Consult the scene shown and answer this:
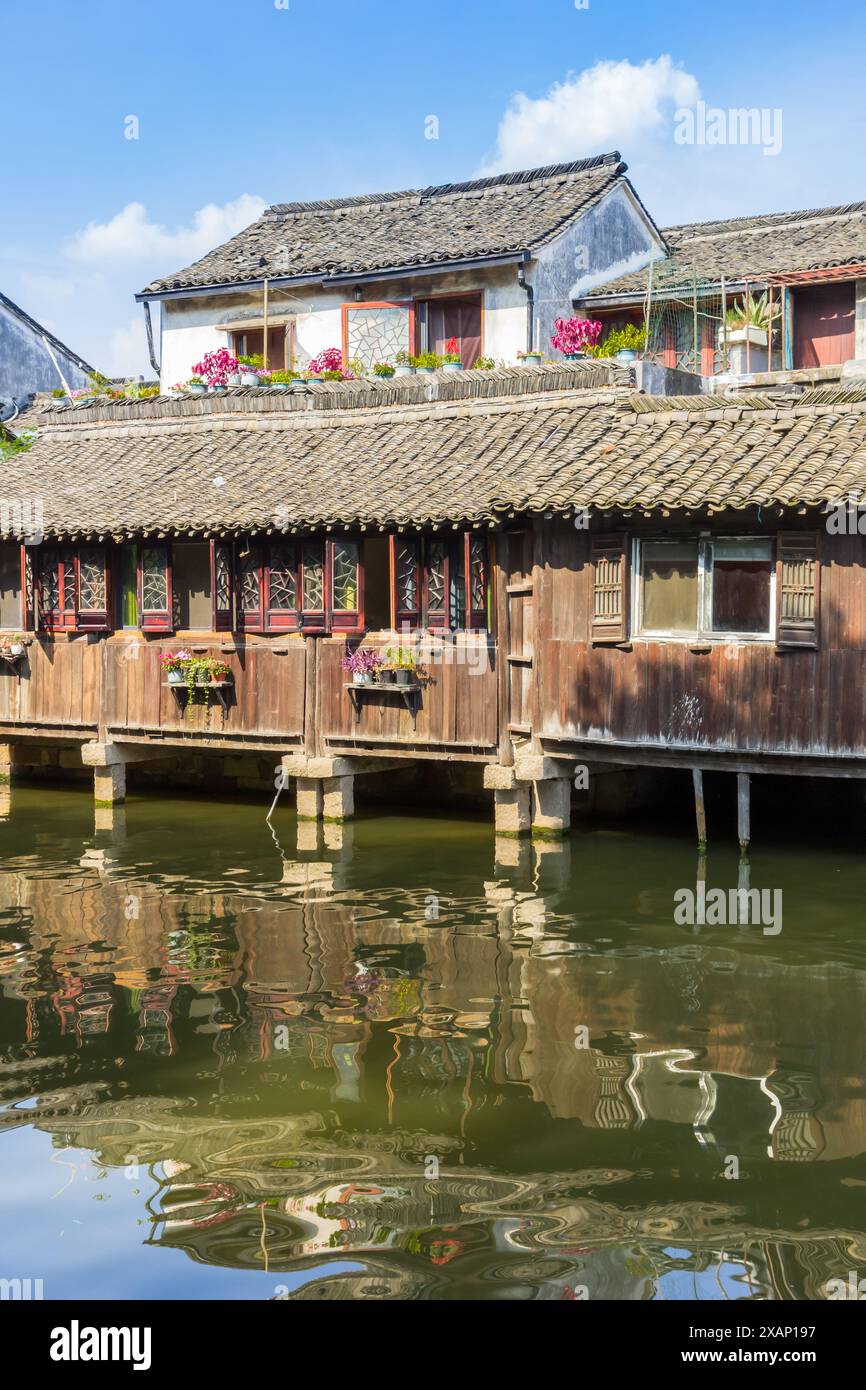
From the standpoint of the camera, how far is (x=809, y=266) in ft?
91.0

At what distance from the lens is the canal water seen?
7.96m

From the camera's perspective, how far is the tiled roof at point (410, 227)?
94.4 ft

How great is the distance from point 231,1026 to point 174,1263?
4137 millimetres

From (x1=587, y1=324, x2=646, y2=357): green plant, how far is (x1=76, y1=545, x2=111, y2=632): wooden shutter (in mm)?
8786

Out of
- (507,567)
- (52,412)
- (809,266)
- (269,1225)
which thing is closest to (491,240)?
(809,266)

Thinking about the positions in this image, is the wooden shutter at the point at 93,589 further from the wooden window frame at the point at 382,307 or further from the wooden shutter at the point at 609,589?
the wooden window frame at the point at 382,307

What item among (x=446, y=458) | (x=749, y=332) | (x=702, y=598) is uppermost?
(x=749, y=332)

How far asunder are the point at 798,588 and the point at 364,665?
5.94m

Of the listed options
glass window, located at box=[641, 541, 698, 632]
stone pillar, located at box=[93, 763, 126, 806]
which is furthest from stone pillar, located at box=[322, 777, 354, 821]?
glass window, located at box=[641, 541, 698, 632]

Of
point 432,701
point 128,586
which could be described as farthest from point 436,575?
point 128,586

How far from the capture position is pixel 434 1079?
420 inches

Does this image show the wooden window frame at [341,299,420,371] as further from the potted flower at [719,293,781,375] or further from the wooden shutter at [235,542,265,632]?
the wooden shutter at [235,542,265,632]

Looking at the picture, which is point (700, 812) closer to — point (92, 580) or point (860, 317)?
point (92, 580)

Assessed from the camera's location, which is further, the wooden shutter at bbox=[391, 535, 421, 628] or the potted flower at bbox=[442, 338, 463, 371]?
the potted flower at bbox=[442, 338, 463, 371]
